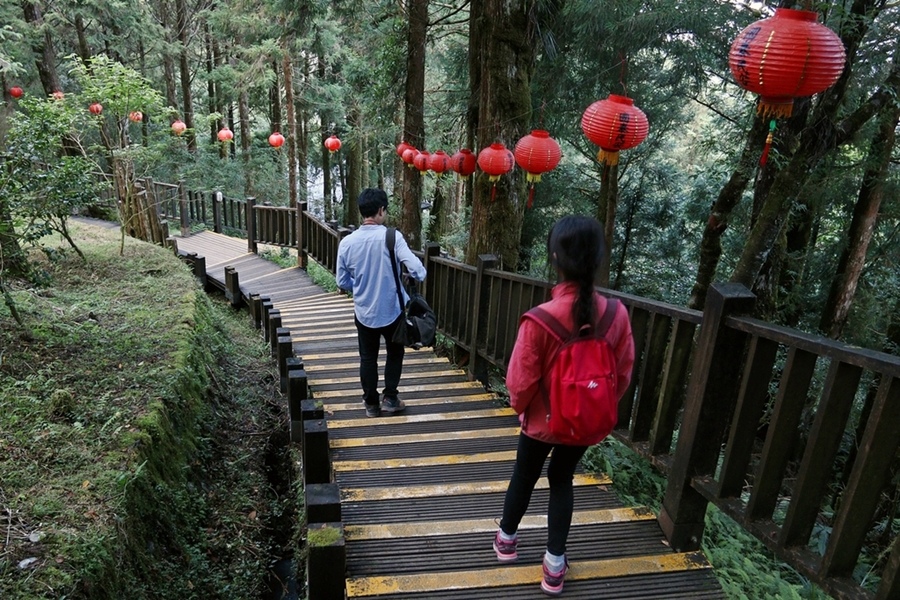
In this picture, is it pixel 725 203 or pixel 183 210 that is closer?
pixel 725 203

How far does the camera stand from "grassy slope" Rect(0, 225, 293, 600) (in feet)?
8.29

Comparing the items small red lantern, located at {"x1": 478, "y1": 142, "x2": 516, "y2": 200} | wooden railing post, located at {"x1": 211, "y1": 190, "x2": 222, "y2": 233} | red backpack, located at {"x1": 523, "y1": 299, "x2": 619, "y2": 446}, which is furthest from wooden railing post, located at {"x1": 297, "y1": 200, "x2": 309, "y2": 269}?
red backpack, located at {"x1": 523, "y1": 299, "x2": 619, "y2": 446}

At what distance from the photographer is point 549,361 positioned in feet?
7.49

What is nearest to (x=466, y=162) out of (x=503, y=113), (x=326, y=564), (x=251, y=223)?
(x=503, y=113)

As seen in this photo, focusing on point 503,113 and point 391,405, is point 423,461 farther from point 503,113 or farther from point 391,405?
point 503,113

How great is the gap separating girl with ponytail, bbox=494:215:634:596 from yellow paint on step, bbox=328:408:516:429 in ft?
5.92

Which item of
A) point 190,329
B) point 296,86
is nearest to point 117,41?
point 296,86

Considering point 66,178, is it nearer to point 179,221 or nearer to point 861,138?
point 861,138

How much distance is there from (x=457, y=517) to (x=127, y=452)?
1.88 meters

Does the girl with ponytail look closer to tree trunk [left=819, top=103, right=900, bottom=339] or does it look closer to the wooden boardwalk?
the wooden boardwalk

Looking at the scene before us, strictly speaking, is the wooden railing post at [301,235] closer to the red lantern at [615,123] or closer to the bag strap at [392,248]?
the red lantern at [615,123]

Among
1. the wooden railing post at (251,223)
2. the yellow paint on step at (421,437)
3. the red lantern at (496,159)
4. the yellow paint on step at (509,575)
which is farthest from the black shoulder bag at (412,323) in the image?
the wooden railing post at (251,223)

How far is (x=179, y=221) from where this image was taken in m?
17.1

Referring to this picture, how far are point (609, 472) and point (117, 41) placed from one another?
19.2 m
